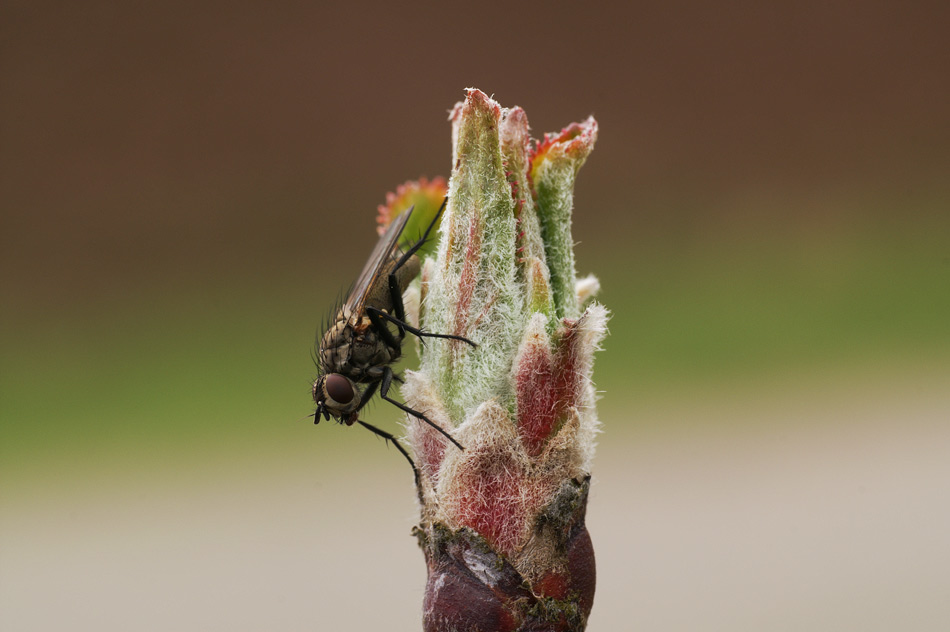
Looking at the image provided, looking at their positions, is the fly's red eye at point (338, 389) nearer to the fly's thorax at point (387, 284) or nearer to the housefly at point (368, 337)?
the housefly at point (368, 337)

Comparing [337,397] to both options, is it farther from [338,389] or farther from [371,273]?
[371,273]

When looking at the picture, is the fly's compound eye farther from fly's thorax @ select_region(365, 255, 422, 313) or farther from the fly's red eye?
fly's thorax @ select_region(365, 255, 422, 313)

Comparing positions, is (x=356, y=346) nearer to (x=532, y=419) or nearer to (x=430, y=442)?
(x=430, y=442)

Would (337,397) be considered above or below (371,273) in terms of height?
below

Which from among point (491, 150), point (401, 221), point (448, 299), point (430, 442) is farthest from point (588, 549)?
point (401, 221)

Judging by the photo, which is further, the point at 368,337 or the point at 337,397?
the point at 368,337

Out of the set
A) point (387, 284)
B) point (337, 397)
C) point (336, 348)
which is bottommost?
point (337, 397)

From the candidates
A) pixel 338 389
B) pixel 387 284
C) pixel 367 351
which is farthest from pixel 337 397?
pixel 387 284
